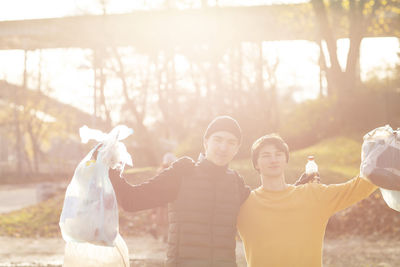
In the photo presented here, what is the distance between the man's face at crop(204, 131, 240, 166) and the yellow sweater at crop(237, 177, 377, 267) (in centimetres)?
39

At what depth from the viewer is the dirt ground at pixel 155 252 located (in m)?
8.62

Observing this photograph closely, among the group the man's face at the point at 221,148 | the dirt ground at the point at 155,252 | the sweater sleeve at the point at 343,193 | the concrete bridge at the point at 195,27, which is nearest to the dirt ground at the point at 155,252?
the dirt ground at the point at 155,252

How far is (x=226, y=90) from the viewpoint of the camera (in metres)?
27.9

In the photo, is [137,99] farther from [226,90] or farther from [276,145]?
[276,145]

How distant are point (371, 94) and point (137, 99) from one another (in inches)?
659

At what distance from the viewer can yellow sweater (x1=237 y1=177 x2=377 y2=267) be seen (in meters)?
3.76

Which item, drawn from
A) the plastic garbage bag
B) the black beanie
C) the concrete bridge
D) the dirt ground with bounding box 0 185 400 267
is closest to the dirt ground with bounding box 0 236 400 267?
the dirt ground with bounding box 0 185 400 267

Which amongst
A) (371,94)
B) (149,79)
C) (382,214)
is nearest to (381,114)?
(371,94)

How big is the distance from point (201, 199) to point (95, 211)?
0.83 meters

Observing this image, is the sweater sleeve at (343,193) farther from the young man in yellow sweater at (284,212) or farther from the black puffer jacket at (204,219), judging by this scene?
the black puffer jacket at (204,219)

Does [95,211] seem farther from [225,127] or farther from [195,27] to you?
[195,27]

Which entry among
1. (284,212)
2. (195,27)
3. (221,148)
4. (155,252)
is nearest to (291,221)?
(284,212)

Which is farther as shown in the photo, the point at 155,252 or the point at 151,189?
the point at 155,252

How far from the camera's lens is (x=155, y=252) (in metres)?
10.1
